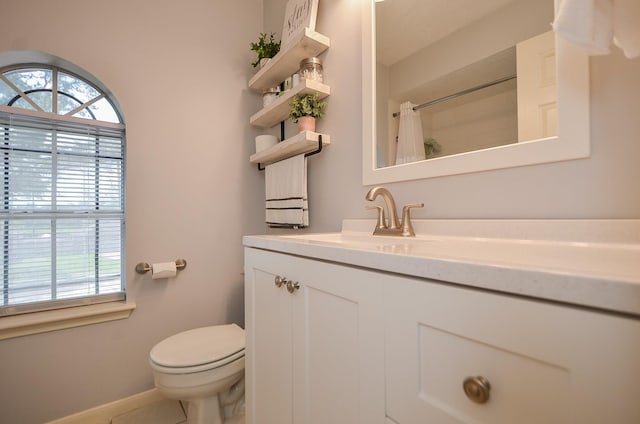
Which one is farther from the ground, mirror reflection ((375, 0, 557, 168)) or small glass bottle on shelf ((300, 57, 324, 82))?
small glass bottle on shelf ((300, 57, 324, 82))

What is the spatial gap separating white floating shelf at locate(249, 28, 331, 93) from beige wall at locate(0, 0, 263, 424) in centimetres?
24

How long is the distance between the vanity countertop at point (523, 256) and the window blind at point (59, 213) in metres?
1.03

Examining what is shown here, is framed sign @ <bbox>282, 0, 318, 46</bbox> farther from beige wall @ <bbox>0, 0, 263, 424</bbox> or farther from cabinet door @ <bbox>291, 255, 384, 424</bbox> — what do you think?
cabinet door @ <bbox>291, 255, 384, 424</bbox>

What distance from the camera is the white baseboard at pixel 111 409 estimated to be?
133 centimetres

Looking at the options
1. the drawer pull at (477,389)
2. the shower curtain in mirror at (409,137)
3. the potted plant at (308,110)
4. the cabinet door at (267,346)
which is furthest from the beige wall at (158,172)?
the drawer pull at (477,389)

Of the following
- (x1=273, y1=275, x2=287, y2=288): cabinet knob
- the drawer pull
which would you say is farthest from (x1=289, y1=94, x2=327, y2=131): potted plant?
the drawer pull

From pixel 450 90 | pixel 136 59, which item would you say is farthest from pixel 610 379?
pixel 136 59

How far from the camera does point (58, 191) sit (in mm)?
1395

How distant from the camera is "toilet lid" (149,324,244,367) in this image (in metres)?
1.14

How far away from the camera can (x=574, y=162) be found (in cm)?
68

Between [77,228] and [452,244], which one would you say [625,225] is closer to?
[452,244]

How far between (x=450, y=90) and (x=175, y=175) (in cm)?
147

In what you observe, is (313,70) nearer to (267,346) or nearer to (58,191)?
(267,346)

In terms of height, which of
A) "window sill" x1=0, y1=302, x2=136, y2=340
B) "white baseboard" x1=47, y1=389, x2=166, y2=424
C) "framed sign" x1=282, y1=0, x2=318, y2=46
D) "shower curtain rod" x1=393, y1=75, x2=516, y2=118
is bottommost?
"white baseboard" x1=47, y1=389, x2=166, y2=424
